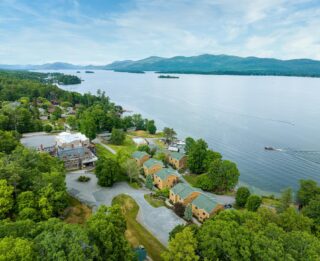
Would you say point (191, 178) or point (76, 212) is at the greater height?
point (76, 212)

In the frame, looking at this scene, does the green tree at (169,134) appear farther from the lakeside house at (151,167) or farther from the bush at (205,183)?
the bush at (205,183)

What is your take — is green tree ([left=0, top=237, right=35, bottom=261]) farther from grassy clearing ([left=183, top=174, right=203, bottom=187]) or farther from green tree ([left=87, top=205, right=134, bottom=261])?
grassy clearing ([left=183, top=174, right=203, bottom=187])

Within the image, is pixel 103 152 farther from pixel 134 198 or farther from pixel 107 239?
pixel 107 239

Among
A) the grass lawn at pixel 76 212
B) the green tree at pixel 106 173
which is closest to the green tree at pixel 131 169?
the green tree at pixel 106 173

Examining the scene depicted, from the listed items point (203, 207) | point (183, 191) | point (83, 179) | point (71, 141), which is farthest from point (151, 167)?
point (71, 141)

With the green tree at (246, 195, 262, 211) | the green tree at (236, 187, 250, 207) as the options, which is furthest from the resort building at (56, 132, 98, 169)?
the green tree at (246, 195, 262, 211)

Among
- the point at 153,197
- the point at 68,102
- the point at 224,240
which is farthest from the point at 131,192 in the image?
the point at 68,102

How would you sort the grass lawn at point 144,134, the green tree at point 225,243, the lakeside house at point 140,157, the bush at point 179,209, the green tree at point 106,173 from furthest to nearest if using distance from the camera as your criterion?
the grass lawn at point 144,134, the lakeside house at point 140,157, the green tree at point 106,173, the bush at point 179,209, the green tree at point 225,243
